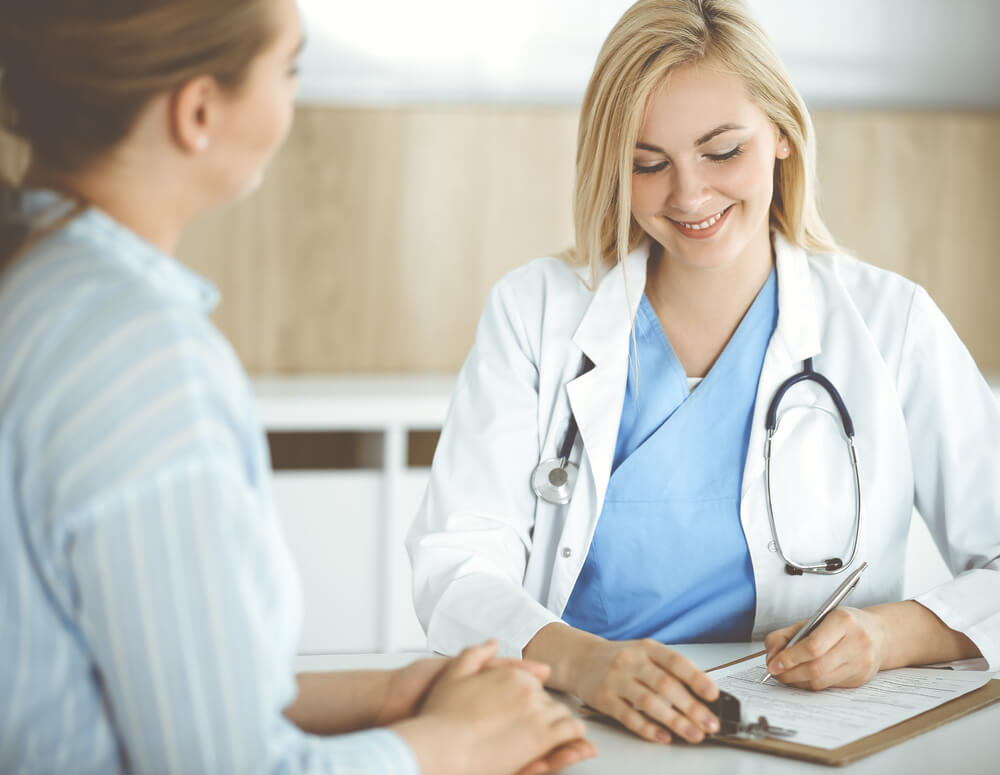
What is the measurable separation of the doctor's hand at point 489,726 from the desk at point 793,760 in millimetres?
44

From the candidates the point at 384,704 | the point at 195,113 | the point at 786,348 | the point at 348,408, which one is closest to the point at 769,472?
the point at 786,348

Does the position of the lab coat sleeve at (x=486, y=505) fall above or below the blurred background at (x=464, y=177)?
below

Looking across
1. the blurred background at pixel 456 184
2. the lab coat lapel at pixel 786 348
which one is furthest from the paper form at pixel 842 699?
the blurred background at pixel 456 184

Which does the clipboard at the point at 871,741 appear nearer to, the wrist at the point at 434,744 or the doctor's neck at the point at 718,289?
the wrist at the point at 434,744

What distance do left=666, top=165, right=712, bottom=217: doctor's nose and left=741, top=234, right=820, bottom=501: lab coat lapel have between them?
202mm

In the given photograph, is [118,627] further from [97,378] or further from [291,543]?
[291,543]

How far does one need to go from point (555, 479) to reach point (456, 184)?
5.49ft

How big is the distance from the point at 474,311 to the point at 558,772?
216 centimetres

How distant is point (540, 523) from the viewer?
4.66ft

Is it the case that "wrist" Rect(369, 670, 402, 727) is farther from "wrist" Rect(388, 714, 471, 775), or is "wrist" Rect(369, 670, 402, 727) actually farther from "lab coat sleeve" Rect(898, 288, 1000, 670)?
"lab coat sleeve" Rect(898, 288, 1000, 670)

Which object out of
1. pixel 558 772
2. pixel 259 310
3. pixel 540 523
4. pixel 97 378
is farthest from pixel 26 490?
pixel 259 310

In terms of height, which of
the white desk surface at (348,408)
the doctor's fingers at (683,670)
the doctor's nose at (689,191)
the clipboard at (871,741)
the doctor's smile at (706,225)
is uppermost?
the doctor's nose at (689,191)

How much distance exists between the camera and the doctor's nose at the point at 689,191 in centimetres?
136

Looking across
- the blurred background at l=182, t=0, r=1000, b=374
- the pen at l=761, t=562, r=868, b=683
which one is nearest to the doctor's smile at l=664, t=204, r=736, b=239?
the pen at l=761, t=562, r=868, b=683
